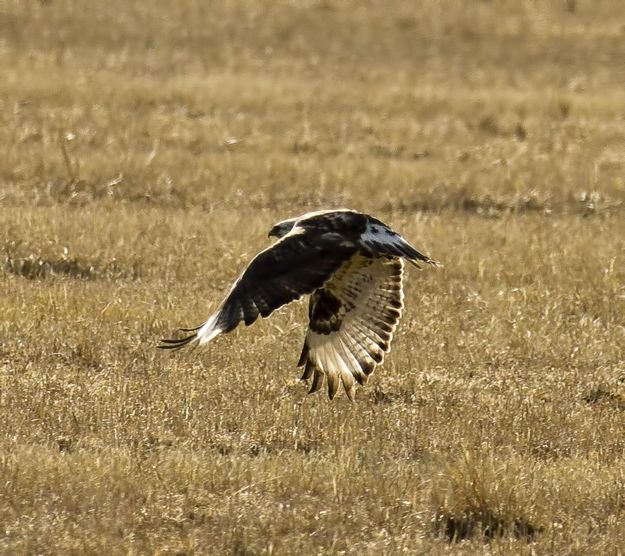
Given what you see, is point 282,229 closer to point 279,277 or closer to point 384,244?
point 384,244

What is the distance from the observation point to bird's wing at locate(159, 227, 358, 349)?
20.9ft

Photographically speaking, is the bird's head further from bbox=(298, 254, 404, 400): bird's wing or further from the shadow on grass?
the shadow on grass

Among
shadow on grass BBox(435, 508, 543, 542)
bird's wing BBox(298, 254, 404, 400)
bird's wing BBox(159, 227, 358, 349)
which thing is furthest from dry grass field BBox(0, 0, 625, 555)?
bird's wing BBox(159, 227, 358, 349)

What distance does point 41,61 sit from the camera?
68.7ft

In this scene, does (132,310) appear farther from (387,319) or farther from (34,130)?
(34,130)

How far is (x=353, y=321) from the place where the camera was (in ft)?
26.4

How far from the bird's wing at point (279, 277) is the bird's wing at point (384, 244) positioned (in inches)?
4.9

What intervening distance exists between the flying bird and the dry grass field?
0.29m

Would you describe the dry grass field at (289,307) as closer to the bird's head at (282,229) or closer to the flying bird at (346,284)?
the flying bird at (346,284)

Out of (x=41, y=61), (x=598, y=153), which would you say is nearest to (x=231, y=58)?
(x=41, y=61)

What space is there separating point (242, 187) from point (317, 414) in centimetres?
721

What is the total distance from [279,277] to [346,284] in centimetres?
143

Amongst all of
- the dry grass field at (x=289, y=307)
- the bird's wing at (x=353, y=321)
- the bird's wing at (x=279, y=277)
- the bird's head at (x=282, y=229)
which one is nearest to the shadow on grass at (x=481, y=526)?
the dry grass field at (x=289, y=307)

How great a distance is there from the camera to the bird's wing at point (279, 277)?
6.38 meters
